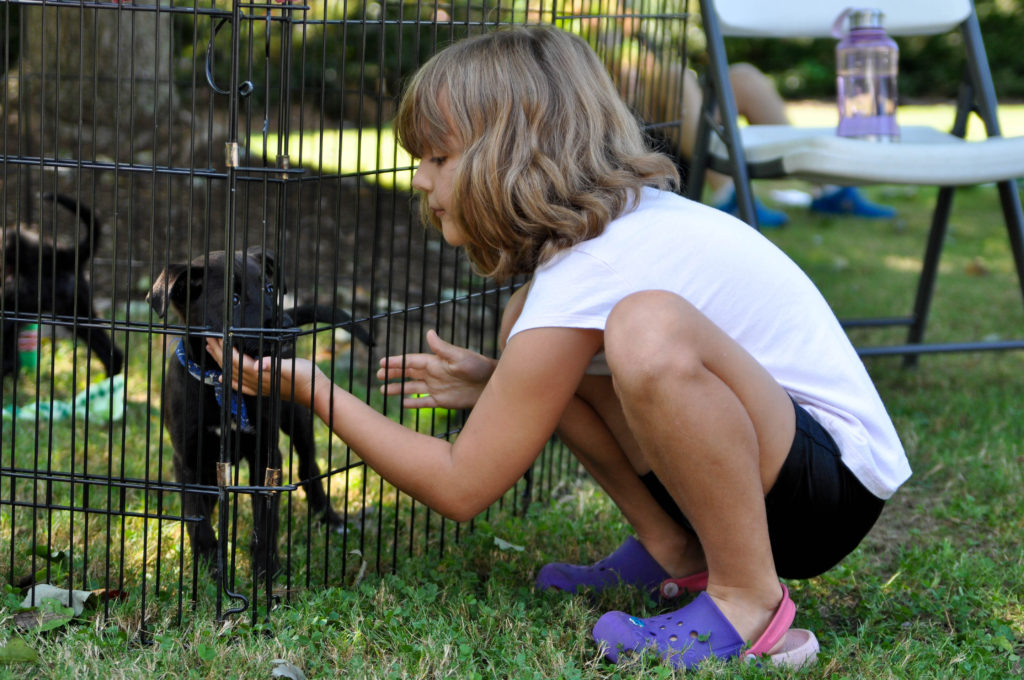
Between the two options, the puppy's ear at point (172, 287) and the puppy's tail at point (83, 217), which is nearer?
the puppy's ear at point (172, 287)

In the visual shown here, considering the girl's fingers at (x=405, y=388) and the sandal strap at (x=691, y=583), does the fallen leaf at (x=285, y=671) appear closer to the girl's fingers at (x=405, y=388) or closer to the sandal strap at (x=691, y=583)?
the girl's fingers at (x=405, y=388)

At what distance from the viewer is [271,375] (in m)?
1.85

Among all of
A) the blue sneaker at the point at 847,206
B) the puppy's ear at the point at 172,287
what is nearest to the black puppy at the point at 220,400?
the puppy's ear at the point at 172,287

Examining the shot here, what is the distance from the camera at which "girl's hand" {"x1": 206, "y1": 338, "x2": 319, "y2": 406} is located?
1.91m

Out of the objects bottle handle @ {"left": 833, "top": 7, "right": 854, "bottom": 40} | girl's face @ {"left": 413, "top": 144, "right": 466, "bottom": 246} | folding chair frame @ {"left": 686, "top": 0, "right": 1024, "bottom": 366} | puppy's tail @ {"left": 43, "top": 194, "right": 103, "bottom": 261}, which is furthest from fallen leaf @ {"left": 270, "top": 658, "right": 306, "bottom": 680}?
bottle handle @ {"left": 833, "top": 7, "right": 854, "bottom": 40}

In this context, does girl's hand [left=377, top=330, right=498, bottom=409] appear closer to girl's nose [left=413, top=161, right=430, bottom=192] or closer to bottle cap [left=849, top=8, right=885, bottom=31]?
girl's nose [left=413, top=161, right=430, bottom=192]

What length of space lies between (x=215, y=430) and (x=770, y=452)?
52.2 inches

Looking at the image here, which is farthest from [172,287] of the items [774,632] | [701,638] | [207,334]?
[774,632]

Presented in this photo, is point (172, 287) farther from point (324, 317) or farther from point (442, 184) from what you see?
point (442, 184)

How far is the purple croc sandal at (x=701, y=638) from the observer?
6.38 feet

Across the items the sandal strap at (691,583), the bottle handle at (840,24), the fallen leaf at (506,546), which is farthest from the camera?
the bottle handle at (840,24)

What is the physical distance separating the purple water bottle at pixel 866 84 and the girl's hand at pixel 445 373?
6.86ft

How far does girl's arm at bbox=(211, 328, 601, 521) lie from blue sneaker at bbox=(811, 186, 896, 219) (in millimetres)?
6587

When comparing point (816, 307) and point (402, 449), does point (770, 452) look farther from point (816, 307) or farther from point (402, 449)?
point (402, 449)
